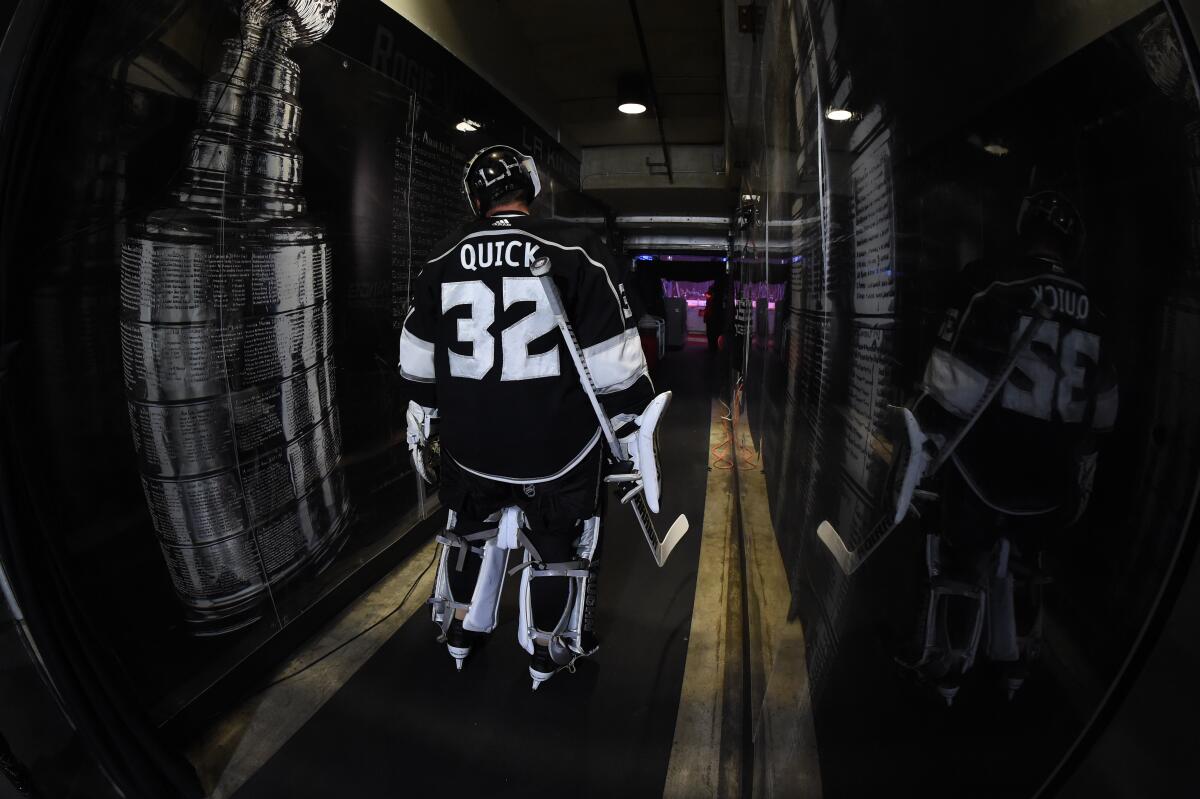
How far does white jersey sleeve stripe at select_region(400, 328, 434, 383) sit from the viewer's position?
77.5 inches

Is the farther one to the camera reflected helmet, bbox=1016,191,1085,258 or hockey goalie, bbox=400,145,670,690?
hockey goalie, bbox=400,145,670,690

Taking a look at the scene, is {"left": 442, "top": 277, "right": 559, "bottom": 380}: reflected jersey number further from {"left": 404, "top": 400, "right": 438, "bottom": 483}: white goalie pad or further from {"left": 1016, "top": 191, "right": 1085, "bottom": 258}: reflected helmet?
{"left": 1016, "top": 191, "right": 1085, "bottom": 258}: reflected helmet

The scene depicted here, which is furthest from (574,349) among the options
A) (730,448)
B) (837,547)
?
(730,448)

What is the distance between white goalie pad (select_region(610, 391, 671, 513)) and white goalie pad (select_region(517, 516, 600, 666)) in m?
0.22

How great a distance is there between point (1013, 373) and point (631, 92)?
5.14m

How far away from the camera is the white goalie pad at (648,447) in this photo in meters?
1.80

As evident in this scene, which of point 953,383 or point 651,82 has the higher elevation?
point 651,82

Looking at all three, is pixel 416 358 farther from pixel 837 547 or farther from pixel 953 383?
pixel 953 383

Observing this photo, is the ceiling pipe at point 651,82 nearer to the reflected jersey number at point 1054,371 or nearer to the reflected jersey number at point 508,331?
the reflected jersey number at point 508,331

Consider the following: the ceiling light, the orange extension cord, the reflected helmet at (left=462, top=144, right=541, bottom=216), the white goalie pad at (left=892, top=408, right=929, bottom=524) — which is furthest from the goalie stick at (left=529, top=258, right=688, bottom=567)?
the ceiling light

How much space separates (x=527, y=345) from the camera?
178cm

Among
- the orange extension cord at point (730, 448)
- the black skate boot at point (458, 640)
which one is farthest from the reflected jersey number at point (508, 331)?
the orange extension cord at point (730, 448)

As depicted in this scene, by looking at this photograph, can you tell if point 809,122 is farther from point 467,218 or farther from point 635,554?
point 467,218

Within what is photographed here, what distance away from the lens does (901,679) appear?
0.65 metres
